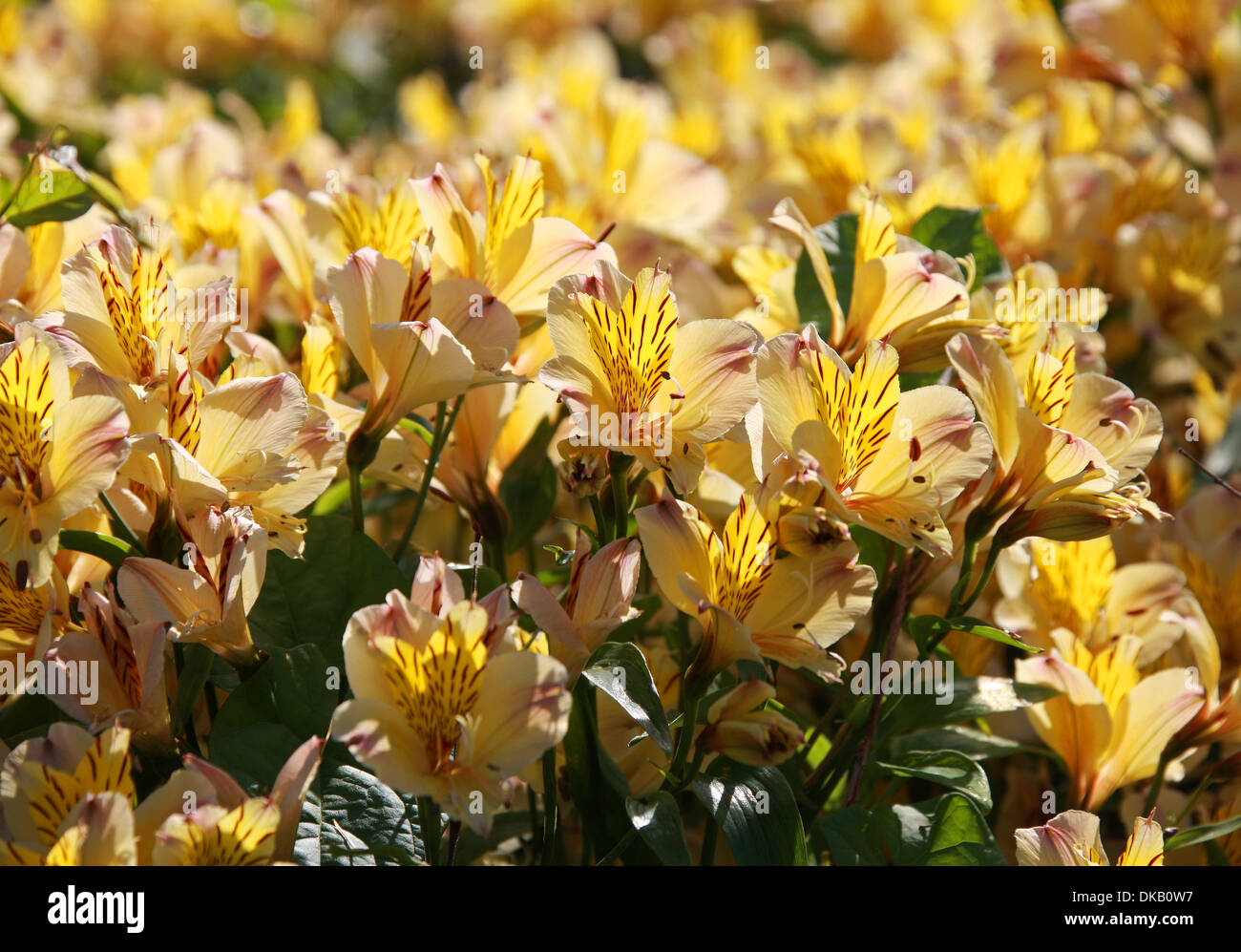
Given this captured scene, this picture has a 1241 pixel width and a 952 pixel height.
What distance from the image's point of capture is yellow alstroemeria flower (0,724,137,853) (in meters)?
0.71

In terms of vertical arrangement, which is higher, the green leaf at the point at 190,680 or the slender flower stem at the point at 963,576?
the slender flower stem at the point at 963,576

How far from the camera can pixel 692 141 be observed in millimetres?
2020

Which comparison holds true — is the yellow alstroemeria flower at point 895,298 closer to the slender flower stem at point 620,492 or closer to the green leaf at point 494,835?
the slender flower stem at point 620,492

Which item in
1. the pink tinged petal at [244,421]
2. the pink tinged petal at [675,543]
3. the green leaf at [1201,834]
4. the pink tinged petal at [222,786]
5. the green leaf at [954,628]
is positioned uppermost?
the pink tinged petal at [244,421]

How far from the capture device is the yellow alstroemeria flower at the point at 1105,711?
3.12ft

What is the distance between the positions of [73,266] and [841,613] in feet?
1.92

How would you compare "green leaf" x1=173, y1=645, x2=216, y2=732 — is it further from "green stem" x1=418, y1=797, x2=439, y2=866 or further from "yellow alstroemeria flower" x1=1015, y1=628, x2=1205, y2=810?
"yellow alstroemeria flower" x1=1015, y1=628, x2=1205, y2=810

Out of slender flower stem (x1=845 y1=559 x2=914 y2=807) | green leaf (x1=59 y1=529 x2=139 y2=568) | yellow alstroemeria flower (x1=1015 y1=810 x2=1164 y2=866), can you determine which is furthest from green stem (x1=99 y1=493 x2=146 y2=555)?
yellow alstroemeria flower (x1=1015 y1=810 x2=1164 y2=866)

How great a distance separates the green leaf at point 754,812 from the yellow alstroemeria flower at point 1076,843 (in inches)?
6.4

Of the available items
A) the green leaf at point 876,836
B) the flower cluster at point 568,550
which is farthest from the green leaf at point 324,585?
the green leaf at point 876,836

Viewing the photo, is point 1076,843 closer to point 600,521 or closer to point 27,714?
point 600,521

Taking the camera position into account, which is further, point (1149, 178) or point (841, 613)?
point (1149, 178)

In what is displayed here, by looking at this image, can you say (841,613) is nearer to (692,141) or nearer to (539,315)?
(539,315)
